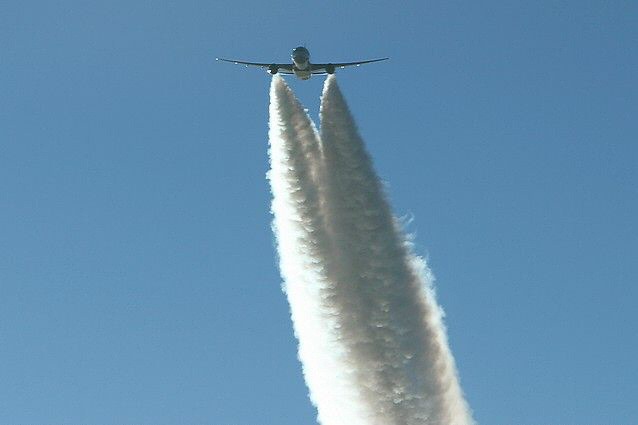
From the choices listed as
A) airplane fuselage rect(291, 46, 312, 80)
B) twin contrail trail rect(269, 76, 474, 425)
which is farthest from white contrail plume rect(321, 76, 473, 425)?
airplane fuselage rect(291, 46, 312, 80)

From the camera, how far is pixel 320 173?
302ft

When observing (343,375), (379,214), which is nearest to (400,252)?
(379,214)

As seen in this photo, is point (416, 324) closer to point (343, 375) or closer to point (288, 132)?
point (343, 375)

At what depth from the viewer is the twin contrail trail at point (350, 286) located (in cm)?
8600

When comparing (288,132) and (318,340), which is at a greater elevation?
(288,132)

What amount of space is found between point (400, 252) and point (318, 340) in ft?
25.4

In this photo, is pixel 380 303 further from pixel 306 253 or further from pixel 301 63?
pixel 301 63

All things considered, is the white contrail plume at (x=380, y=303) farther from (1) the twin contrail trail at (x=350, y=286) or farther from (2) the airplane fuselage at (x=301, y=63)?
(2) the airplane fuselage at (x=301, y=63)

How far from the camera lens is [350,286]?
88250mm

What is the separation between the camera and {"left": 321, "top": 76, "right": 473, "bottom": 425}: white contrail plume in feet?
281

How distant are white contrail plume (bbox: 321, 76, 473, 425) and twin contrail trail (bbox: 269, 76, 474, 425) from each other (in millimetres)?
62

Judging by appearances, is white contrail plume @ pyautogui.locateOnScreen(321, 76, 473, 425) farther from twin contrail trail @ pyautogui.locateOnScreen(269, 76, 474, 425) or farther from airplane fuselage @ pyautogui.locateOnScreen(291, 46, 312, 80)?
airplane fuselage @ pyautogui.locateOnScreen(291, 46, 312, 80)

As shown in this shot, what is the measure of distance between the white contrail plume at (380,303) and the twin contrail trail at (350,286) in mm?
62

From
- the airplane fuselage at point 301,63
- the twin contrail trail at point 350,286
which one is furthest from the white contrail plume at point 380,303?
the airplane fuselage at point 301,63
